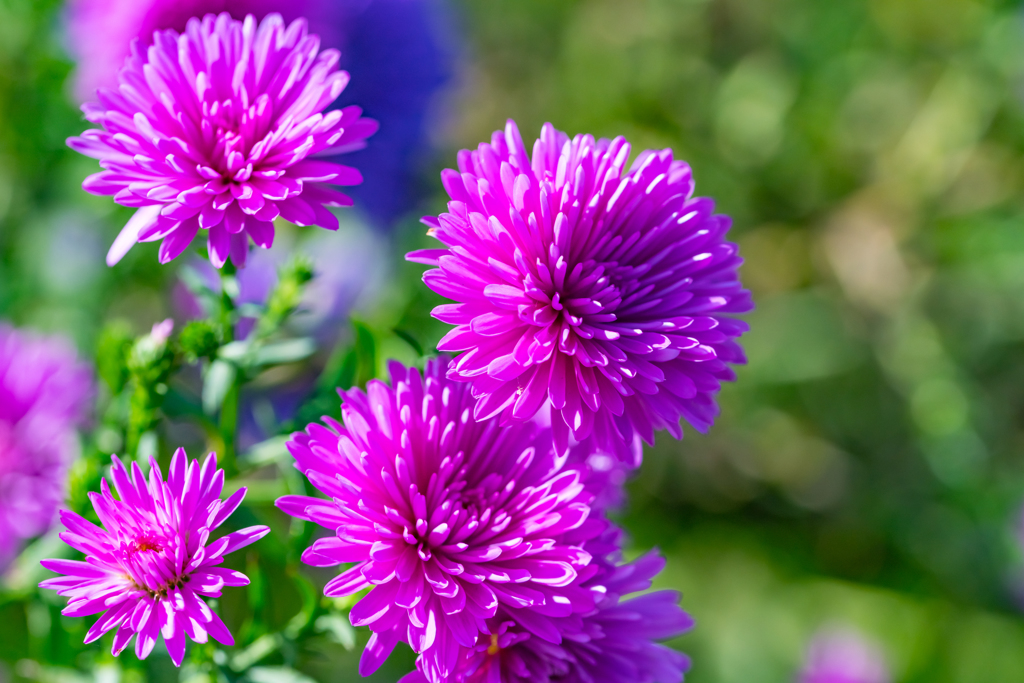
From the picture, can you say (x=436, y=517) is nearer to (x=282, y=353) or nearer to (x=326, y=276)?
(x=282, y=353)

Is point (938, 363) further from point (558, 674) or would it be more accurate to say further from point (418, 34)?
point (558, 674)

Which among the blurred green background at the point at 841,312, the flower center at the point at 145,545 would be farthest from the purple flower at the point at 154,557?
the blurred green background at the point at 841,312

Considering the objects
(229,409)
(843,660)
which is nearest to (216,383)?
(229,409)

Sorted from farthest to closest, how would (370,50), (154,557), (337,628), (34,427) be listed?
(370,50)
(34,427)
(337,628)
(154,557)

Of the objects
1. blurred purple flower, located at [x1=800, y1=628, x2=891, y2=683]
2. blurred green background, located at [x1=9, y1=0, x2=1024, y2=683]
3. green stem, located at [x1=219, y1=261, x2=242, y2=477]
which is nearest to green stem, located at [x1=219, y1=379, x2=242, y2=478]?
green stem, located at [x1=219, y1=261, x2=242, y2=477]

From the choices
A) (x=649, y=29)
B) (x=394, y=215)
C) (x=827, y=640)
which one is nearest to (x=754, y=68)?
(x=649, y=29)

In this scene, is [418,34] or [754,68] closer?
[418,34]
